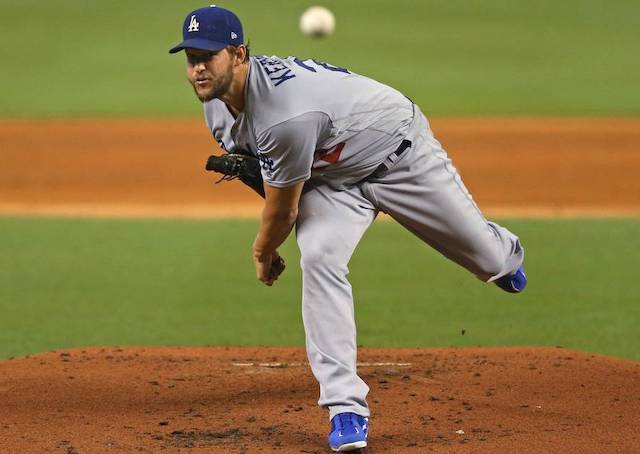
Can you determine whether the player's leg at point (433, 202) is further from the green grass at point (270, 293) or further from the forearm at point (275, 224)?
the green grass at point (270, 293)

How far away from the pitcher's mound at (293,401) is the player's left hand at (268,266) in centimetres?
64

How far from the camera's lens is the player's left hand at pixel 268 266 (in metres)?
4.79

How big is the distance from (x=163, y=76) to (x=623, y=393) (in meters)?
18.7

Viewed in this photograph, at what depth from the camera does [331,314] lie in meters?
4.50

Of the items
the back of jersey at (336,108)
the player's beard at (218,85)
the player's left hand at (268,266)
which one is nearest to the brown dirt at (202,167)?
the player's left hand at (268,266)

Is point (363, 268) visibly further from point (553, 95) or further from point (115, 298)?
point (553, 95)

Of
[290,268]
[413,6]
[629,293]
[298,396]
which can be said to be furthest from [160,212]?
[413,6]

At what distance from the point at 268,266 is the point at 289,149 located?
0.76 metres

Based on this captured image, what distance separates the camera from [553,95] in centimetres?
2125

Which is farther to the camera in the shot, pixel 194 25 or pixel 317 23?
pixel 317 23

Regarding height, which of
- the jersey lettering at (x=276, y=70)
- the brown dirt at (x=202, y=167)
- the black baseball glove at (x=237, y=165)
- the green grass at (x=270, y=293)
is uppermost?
the jersey lettering at (x=276, y=70)

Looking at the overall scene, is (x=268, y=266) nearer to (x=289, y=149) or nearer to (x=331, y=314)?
(x=331, y=314)

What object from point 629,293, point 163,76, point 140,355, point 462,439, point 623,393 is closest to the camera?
point 462,439

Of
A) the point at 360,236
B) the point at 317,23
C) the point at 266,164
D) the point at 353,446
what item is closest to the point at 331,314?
the point at 360,236
